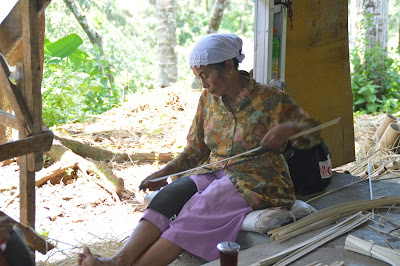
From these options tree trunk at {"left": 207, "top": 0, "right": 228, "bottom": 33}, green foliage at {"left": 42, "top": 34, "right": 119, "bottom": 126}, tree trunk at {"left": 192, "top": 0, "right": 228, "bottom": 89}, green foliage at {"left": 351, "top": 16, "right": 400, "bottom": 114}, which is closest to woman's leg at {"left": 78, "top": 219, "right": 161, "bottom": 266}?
green foliage at {"left": 42, "top": 34, "right": 119, "bottom": 126}

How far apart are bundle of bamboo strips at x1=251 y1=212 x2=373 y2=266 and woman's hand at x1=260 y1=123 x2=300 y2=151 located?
0.62 m

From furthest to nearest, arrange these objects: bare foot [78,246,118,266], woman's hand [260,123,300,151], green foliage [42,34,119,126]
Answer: green foliage [42,34,119,126] → woman's hand [260,123,300,151] → bare foot [78,246,118,266]

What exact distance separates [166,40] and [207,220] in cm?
702

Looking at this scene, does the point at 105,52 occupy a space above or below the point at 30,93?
above

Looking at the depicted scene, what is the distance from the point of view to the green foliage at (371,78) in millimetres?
8914

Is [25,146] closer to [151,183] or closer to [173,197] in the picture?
[151,183]

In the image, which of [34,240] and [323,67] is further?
[323,67]

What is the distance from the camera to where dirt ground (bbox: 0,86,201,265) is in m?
4.14

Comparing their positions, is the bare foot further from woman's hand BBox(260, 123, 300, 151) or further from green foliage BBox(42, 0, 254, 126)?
green foliage BBox(42, 0, 254, 126)

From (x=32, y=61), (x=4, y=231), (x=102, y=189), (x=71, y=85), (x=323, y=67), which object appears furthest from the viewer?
(x=71, y=85)

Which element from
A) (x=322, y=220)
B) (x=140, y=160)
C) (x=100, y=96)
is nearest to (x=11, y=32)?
(x=322, y=220)

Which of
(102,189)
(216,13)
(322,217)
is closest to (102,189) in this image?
(102,189)

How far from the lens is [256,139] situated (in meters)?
3.06

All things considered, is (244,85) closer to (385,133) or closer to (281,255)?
(281,255)
